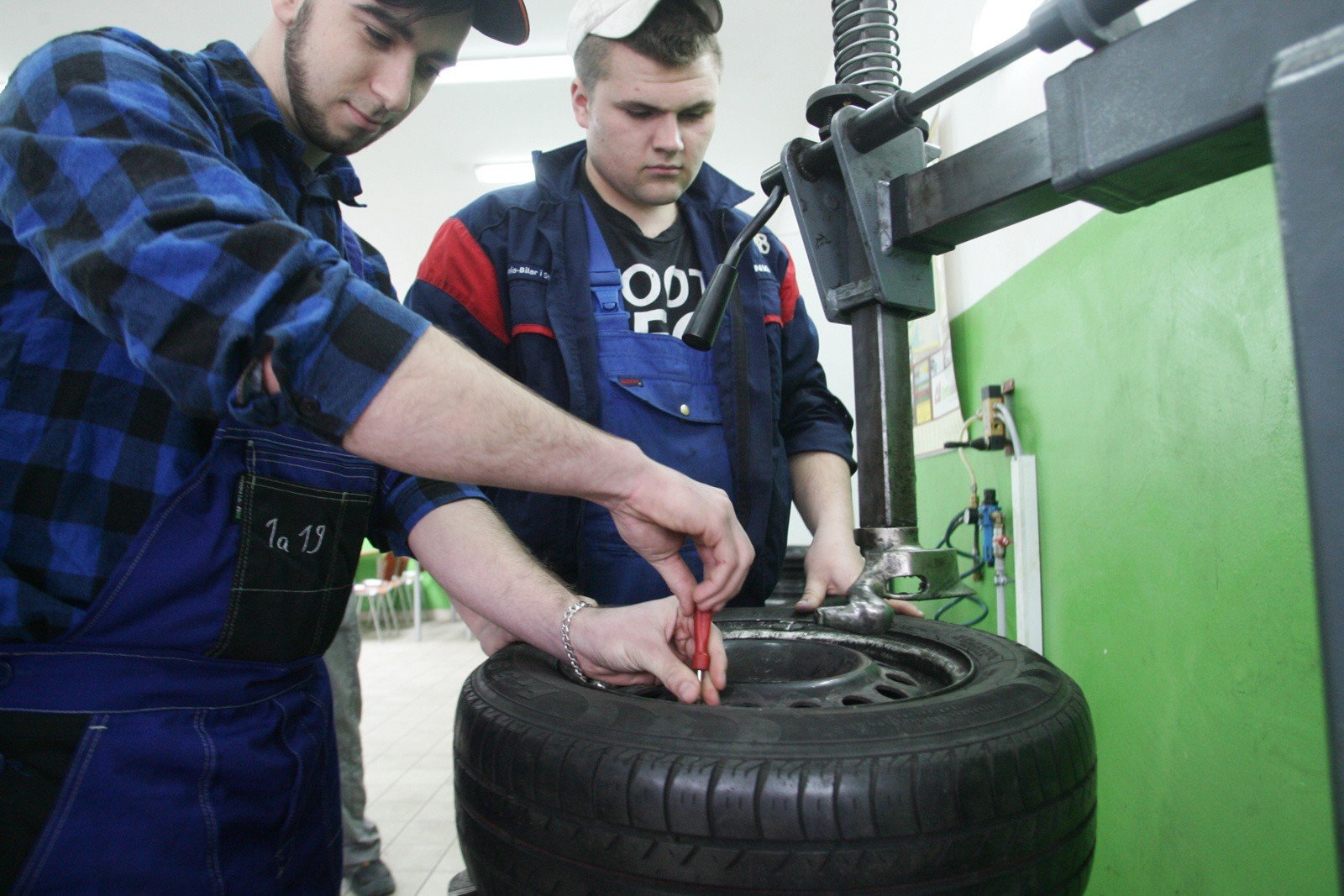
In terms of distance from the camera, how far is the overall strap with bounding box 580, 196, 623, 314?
1.23 m

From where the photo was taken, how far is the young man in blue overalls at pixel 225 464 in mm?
490

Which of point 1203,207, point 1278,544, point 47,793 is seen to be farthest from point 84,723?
point 1203,207

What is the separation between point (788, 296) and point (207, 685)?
111 centimetres

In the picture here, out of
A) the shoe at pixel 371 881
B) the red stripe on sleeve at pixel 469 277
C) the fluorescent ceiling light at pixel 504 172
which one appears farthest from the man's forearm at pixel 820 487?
the fluorescent ceiling light at pixel 504 172

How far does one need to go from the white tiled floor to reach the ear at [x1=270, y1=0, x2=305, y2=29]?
1663 millimetres

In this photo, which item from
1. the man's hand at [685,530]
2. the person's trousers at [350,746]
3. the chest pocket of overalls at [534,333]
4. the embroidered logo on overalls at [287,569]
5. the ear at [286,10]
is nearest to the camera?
the man's hand at [685,530]

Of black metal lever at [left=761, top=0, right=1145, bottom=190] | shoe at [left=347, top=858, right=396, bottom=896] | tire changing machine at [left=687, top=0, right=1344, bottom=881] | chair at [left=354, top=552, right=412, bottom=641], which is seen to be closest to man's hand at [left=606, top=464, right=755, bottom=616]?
tire changing machine at [left=687, top=0, right=1344, bottom=881]

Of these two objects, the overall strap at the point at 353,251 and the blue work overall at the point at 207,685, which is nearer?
the blue work overall at the point at 207,685

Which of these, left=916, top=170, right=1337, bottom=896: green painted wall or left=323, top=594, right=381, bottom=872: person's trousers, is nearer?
left=916, top=170, right=1337, bottom=896: green painted wall

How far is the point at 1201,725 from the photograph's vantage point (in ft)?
3.34

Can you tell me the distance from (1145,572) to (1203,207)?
1.73ft

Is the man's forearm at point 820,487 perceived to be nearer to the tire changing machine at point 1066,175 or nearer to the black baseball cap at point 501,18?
the tire changing machine at point 1066,175

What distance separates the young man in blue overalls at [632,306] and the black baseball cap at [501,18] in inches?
8.3

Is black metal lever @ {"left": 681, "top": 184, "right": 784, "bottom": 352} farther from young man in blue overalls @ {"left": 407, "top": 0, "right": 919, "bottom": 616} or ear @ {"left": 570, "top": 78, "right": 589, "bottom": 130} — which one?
ear @ {"left": 570, "top": 78, "right": 589, "bottom": 130}
